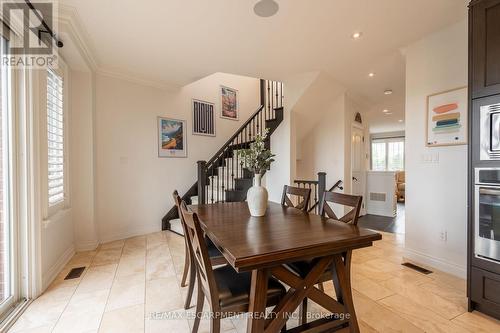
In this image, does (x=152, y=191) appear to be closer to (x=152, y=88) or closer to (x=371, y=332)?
(x=152, y=88)

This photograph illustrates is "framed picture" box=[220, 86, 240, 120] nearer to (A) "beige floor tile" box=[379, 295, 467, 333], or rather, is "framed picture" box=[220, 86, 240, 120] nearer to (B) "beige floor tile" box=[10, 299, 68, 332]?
(B) "beige floor tile" box=[10, 299, 68, 332]

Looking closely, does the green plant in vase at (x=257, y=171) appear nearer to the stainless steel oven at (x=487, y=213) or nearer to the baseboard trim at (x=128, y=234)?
the stainless steel oven at (x=487, y=213)

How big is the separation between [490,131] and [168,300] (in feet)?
9.72

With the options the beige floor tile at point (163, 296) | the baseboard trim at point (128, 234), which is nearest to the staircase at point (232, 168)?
the baseboard trim at point (128, 234)

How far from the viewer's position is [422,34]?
2568 millimetres

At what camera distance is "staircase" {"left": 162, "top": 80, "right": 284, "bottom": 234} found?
3.99 m

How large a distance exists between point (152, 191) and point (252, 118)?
2644 mm

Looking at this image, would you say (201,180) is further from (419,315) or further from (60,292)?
(419,315)

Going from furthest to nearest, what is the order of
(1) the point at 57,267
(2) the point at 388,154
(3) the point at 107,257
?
(2) the point at 388,154, (3) the point at 107,257, (1) the point at 57,267

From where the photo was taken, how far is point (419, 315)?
5.80 feet

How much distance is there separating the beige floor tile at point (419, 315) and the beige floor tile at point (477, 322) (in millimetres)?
78

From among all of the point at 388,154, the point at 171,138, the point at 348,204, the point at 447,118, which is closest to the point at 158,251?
the point at 171,138

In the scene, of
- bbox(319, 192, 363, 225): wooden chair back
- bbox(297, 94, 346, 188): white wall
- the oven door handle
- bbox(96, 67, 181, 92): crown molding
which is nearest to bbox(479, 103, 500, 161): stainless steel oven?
the oven door handle

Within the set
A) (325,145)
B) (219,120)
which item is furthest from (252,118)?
(325,145)
